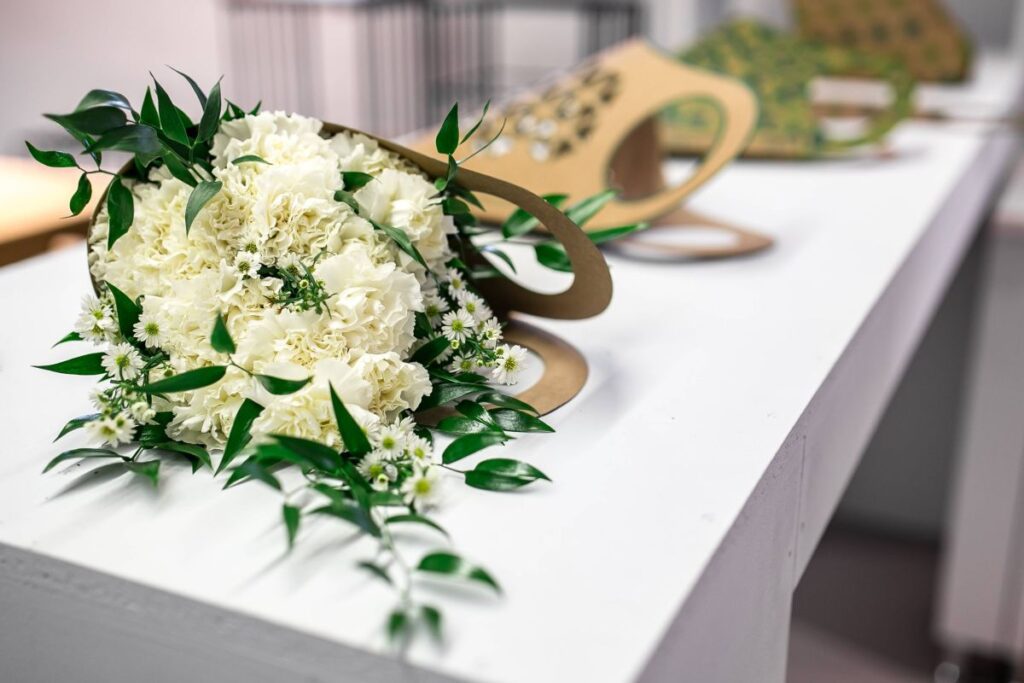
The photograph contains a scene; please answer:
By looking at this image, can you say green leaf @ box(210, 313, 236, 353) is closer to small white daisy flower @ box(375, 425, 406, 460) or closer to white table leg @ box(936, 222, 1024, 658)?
small white daisy flower @ box(375, 425, 406, 460)

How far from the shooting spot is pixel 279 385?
1.96 feet

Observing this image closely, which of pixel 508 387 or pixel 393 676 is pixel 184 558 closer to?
pixel 393 676

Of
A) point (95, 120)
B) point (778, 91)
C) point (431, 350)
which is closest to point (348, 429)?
point (431, 350)

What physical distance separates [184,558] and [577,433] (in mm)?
268

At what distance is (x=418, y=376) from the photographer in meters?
0.67

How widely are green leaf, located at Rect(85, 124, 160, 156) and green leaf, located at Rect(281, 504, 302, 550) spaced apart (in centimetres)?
23

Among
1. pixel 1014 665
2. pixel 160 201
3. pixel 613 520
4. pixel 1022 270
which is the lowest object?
pixel 1014 665

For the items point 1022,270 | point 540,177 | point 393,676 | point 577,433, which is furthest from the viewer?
point 1022,270

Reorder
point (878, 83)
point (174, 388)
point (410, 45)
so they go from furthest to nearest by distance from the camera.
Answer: point (410, 45), point (878, 83), point (174, 388)

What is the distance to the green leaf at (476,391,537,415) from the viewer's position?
0.71 metres

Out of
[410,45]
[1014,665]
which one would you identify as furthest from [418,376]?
[410,45]

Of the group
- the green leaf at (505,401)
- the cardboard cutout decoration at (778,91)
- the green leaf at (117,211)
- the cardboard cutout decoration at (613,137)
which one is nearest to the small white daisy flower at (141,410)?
the green leaf at (117,211)

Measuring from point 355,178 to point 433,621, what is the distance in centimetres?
31

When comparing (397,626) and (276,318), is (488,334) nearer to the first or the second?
(276,318)
